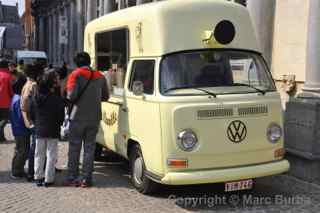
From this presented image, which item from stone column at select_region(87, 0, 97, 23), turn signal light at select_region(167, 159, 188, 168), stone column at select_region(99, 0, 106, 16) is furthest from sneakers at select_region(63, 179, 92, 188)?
stone column at select_region(87, 0, 97, 23)

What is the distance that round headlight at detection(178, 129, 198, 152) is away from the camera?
6.60m

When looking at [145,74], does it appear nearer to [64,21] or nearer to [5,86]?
Answer: [5,86]

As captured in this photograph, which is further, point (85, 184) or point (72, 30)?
point (72, 30)

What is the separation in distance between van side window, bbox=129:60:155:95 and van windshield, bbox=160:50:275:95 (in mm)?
250

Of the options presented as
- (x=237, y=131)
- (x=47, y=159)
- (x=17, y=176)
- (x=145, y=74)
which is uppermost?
(x=145, y=74)

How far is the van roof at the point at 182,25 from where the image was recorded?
7.06m

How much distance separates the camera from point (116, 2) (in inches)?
946

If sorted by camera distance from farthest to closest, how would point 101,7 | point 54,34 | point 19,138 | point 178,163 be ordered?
1. point 54,34
2. point 101,7
3. point 19,138
4. point 178,163

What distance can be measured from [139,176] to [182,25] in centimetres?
219

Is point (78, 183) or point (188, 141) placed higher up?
point (188, 141)

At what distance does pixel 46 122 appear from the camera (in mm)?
7848

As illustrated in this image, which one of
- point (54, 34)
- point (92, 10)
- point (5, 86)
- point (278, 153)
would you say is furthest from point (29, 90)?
point (54, 34)

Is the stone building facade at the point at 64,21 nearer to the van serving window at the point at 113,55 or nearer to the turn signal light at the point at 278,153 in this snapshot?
the van serving window at the point at 113,55

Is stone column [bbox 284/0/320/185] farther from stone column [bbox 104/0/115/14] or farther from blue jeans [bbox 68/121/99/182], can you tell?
stone column [bbox 104/0/115/14]
